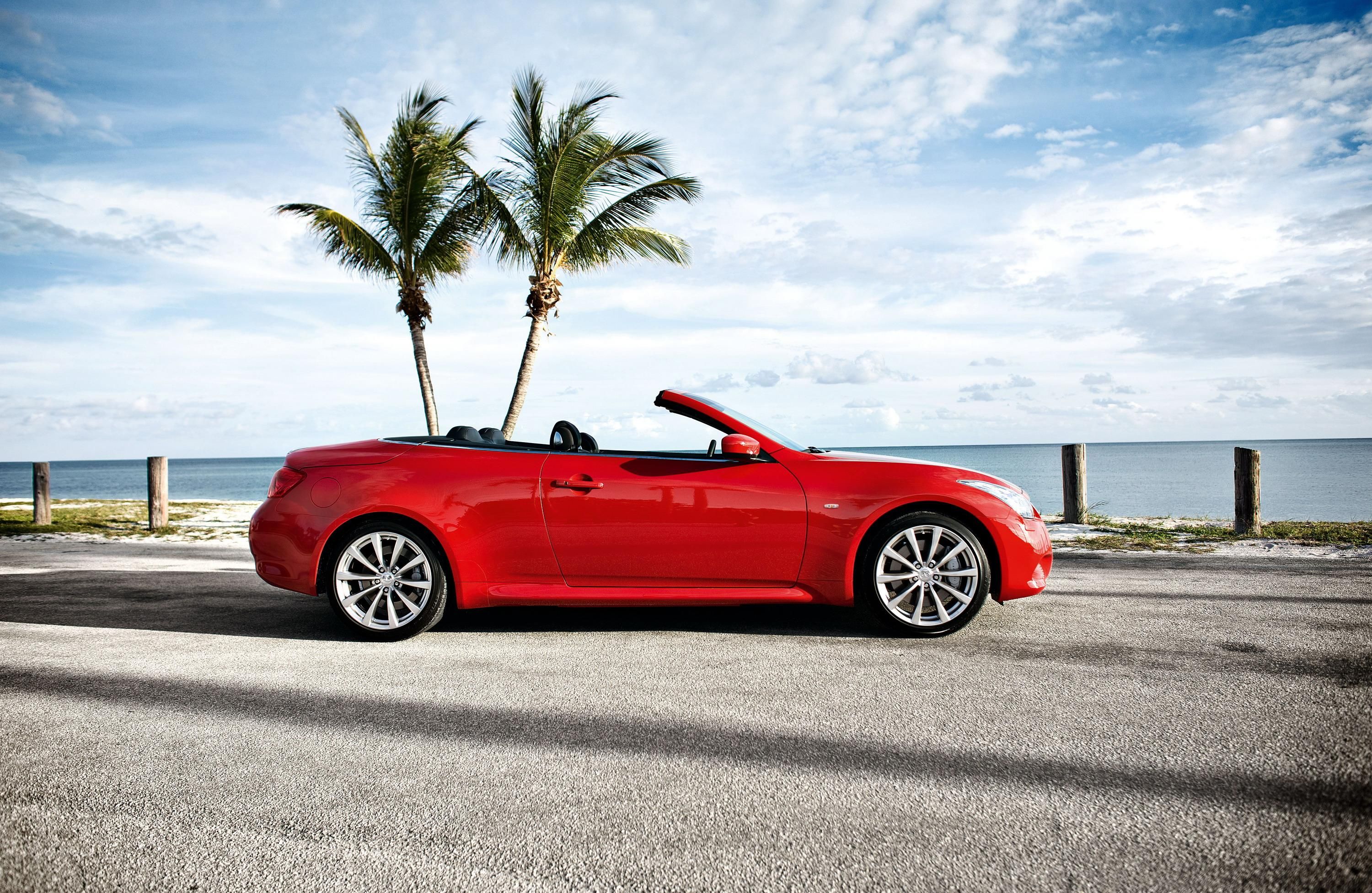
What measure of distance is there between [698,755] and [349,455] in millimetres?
3139

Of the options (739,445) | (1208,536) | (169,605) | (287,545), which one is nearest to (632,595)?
(739,445)

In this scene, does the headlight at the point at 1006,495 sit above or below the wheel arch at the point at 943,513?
above

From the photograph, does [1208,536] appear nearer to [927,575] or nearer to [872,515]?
[927,575]

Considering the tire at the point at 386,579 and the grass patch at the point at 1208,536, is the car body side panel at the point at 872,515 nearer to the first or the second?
the tire at the point at 386,579

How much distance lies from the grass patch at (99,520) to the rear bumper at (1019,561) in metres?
12.0

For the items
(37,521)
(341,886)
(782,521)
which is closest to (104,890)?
(341,886)

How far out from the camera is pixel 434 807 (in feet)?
7.84

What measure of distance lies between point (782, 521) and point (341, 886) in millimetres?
2961

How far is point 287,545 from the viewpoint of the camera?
4.77 metres

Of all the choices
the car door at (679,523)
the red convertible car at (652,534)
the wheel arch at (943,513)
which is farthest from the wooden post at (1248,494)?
the car door at (679,523)

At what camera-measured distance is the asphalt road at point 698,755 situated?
6.72 feet

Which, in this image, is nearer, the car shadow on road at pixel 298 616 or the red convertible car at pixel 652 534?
the red convertible car at pixel 652 534

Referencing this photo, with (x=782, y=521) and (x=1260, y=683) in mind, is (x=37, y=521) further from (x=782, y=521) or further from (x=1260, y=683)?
(x=1260, y=683)

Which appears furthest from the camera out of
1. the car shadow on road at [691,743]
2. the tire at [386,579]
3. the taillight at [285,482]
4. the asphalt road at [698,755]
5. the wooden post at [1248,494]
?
the wooden post at [1248,494]
